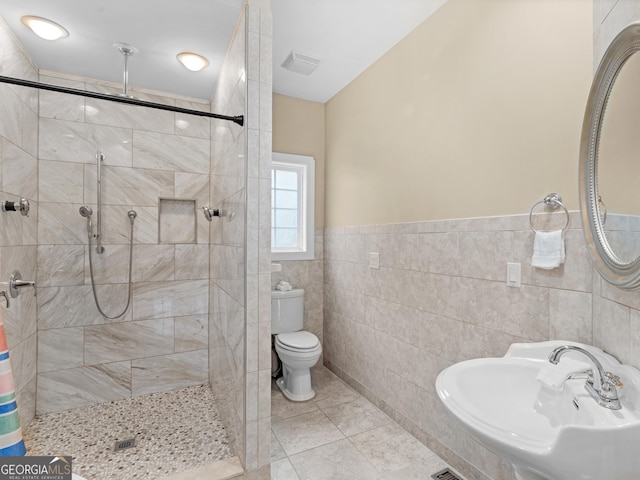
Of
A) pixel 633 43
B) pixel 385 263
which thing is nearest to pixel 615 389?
pixel 633 43

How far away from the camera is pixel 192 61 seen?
86.7 inches

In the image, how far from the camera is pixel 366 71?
2.60 m

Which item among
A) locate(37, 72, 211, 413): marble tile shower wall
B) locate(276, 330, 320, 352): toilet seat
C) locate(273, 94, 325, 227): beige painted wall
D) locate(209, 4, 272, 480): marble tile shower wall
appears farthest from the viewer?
locate(273, 94, 325, 227): beige painted wall

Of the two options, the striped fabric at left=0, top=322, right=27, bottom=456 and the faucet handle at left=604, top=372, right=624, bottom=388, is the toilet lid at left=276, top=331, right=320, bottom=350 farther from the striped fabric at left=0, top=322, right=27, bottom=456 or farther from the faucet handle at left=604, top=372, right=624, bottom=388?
the faucet handle at left=604, top=372, right=624, bottom=388

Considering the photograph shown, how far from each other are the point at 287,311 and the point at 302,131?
1670mm

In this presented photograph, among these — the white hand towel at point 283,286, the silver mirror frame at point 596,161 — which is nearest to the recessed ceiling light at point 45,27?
the white hand towel at point 283,286

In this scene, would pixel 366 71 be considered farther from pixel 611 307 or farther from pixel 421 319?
pixel 611 307

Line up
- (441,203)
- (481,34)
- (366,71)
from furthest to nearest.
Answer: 1. (366,71)
2. (441,203)
3. (481,34)

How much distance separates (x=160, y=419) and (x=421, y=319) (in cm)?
187

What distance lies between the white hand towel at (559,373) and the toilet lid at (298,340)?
1.71m

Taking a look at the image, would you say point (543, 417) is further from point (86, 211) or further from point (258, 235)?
point (86, 211)

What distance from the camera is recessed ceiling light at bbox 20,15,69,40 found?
1.80m

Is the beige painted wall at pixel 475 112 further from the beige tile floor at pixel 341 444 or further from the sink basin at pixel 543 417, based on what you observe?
the beige tile floor at pixel 341 444

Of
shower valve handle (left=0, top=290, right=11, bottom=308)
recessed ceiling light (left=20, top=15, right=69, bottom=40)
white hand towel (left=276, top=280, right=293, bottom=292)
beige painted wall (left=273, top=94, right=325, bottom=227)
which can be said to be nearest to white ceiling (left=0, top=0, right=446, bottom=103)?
recessed ceiling light (left=20, top=15, right=69, bottom=40)
